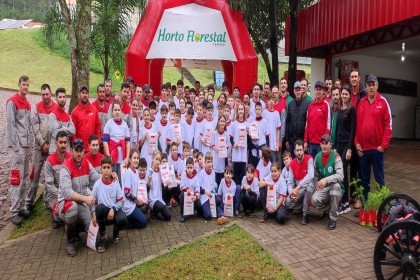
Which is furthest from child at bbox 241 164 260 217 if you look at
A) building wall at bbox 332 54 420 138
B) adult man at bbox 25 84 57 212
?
building wall at bbox 332 54 420 138

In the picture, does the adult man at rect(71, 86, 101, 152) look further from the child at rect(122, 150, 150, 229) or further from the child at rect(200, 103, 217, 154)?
the child at rect(200, 103, 217, 154)

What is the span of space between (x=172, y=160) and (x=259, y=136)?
5.65 feet

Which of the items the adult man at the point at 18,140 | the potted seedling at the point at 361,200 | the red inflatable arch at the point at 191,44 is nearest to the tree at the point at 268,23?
the red inflatable arch at the point at 191,44

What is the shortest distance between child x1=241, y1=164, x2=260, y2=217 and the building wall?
32.4 feet

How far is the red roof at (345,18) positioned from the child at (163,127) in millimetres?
5536

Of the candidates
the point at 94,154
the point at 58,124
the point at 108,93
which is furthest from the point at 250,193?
the point at 58,124

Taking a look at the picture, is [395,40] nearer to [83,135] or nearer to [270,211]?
[270,211]

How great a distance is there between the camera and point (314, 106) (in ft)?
22.1

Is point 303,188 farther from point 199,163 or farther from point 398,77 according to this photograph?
point 398,77

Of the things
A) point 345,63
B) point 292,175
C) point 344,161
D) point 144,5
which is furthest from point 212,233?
point 345,63

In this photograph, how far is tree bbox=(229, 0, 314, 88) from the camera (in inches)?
520

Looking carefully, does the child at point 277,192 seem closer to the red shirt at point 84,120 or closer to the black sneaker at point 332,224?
the black sneaker at point 332,224

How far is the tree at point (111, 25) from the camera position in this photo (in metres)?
12.8

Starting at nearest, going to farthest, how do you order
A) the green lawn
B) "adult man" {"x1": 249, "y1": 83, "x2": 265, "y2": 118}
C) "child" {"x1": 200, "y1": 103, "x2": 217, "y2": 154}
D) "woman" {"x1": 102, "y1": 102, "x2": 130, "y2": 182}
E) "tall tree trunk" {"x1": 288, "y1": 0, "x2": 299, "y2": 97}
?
"woman" {"x1": 102, "y1": 102, "x2": 130, "y2": 182} < "child" {"x1": 200, "y1": 103, "x2": 217, "y2": 154} < "adult man" {"x1": 249, "y1": 83, "x2": 265, "y2": 118} < "tall tree trunk" {"x1": 288, "y1": 0, "x2": 299, "y2": 97} < the green lawn
